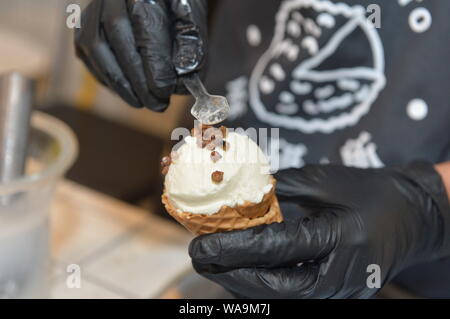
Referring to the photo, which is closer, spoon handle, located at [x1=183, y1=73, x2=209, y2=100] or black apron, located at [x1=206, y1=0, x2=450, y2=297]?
spoon handle, located at [x1=183, y1=73, x2=209, y2=100]

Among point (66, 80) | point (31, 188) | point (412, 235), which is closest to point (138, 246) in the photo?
point (31, 188)

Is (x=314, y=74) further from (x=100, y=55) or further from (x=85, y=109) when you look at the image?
(x=85, y=109)

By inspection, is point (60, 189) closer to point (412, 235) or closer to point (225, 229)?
point (225, 229)

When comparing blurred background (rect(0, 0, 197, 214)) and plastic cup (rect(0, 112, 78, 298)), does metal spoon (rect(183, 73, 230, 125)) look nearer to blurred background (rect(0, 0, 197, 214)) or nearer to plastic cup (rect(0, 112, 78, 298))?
plastic cup (rect(0, 112, 78, 298))

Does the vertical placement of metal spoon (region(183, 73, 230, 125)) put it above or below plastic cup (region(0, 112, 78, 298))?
above

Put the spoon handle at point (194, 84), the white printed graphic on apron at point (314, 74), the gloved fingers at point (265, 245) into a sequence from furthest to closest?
the white printed graphic on apron at point (314, 74) < the spoon handle at point (194, 84) < the gloved fingers at point (265, 245)

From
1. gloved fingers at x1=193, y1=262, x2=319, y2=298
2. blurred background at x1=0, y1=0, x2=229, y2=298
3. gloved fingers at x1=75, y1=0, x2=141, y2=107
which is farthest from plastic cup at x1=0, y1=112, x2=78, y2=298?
gloved fingers at x1=193, y1=262, x2=319, y2=298

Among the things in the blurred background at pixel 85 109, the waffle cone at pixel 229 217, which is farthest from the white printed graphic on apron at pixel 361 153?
the blurred background at pixel 85 109

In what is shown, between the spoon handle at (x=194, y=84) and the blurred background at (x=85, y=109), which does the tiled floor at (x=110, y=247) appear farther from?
the spoon handle at (x=194, y=84)
